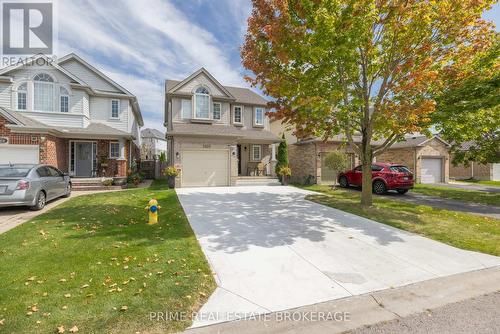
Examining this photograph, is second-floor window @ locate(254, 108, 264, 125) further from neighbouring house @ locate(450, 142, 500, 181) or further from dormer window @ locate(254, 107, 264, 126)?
neighbouring house @ locate(450, 142, 500, 181)

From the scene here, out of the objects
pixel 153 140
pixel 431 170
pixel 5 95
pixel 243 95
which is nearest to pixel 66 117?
pixel 5 95

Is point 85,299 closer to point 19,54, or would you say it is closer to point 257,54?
point 257,54

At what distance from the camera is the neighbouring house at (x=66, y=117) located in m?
13.5

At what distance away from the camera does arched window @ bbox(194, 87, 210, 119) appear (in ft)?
57.9

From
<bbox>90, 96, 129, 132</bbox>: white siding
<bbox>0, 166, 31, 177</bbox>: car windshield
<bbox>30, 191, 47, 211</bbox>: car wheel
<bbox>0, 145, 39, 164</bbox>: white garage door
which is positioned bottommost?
<bbox>30, 191, 47, 211</bbox>: car wheel

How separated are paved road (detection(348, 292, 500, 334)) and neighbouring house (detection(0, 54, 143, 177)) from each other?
16.9 metres

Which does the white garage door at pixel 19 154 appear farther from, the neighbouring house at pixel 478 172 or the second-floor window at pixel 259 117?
the neighbouring house at pixel 478 172

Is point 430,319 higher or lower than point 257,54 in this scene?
lower

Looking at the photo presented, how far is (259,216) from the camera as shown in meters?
8.20

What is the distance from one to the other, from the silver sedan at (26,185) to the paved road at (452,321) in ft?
34.1

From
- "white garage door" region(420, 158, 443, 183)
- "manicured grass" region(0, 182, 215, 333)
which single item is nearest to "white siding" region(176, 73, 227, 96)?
"manicured grass" region(0, 182, 215, 333)

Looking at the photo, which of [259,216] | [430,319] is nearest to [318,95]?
[259,216]

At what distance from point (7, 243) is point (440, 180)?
1110 inches

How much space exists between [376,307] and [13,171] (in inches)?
452
